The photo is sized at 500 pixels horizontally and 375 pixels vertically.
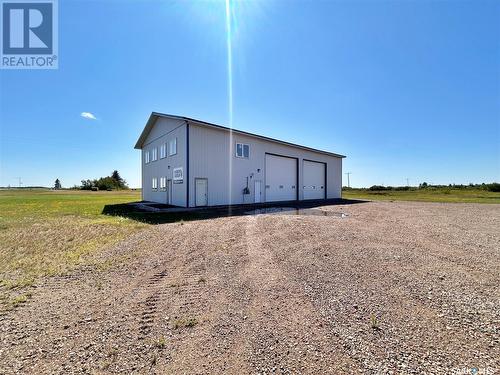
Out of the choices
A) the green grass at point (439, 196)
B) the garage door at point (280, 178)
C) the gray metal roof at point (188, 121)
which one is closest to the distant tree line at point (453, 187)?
the green grass at point (439, 196)

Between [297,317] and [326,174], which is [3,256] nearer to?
[297,317]

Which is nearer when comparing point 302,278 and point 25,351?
point 25,351

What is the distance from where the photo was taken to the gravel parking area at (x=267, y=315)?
246 centimetres

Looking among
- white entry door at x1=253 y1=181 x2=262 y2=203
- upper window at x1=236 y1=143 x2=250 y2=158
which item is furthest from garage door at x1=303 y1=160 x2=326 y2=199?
upper window at x1=236 y1=143 x2=250 y2=158

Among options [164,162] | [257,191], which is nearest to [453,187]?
[257,191]

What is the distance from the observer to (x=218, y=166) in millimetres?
19062

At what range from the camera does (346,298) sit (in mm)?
3762

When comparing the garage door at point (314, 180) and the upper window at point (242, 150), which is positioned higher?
the upper window at point (242, 150)

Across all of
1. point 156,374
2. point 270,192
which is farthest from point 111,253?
point 270,192

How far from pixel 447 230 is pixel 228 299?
9.37m

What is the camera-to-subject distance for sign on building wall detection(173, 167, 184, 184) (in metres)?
18.2

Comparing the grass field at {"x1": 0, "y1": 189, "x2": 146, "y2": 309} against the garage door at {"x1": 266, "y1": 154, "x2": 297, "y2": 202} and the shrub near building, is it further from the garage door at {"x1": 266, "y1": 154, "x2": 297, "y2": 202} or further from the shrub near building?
the shrub near building

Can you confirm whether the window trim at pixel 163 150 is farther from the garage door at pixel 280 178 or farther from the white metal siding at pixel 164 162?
the garage door at pixel 280 178

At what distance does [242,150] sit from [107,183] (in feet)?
276
